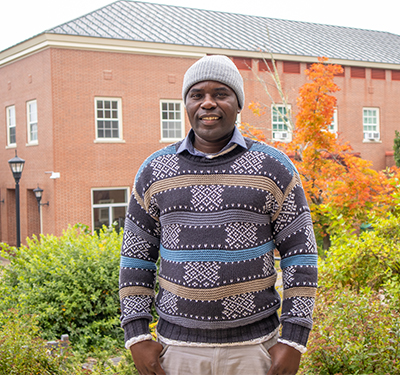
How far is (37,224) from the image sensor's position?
800 inches

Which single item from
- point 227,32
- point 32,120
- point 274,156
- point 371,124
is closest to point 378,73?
point 371,124

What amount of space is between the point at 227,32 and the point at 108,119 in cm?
775

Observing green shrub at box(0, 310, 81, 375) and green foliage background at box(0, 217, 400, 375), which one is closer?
green foliage background at box(0, 217, 400, 375)

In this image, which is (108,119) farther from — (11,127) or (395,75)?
(395,75)

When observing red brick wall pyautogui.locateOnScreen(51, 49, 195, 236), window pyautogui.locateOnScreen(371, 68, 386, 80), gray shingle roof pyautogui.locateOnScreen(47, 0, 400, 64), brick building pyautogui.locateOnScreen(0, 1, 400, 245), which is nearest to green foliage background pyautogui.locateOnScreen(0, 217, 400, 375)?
red brick wall pyautogui.locateOnScreen(51, 49, 195, 236)

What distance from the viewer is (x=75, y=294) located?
221 inches

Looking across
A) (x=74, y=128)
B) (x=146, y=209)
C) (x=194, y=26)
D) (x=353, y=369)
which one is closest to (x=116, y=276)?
(x=353, y=369)

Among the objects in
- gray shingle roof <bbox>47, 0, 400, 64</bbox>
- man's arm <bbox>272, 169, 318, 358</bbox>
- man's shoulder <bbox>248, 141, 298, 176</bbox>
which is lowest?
man's arm <bbox>272, 169, 318, 358</bbox>

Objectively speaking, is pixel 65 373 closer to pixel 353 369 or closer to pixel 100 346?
pixel 100 346

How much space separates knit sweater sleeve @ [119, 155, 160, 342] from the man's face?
0.32 meters

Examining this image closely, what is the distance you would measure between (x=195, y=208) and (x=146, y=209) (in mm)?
293

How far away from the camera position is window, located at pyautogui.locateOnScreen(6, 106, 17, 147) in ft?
70.0

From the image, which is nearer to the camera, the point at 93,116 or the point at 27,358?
the point at 27,358

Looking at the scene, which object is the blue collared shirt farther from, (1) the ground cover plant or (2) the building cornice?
(2) the building cornice
